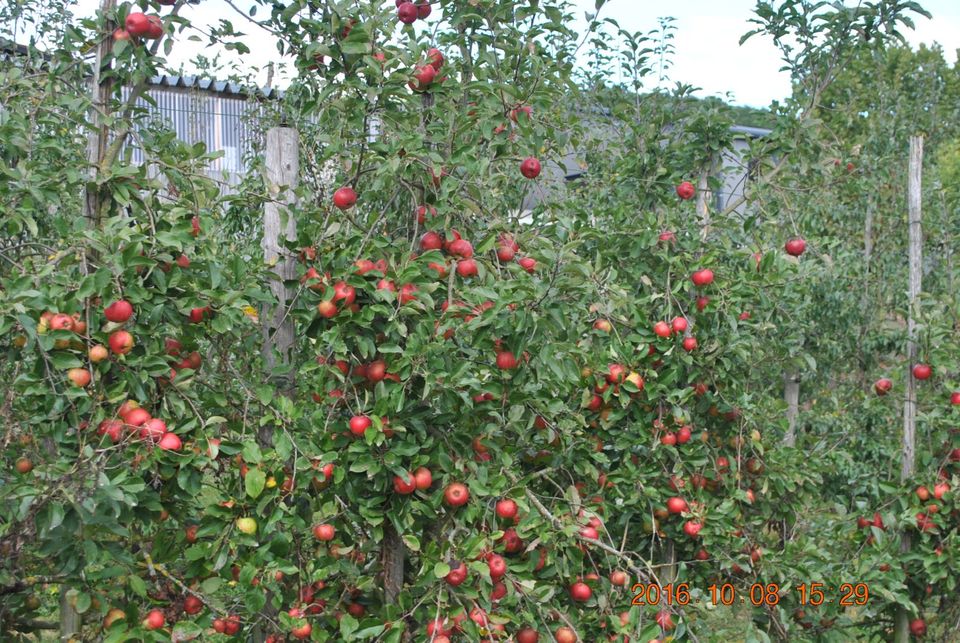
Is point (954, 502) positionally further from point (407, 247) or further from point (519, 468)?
point (407, 247)

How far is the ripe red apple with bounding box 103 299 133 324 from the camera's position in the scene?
7.53 feet

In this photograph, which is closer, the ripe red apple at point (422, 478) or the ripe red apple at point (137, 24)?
the ripe red apple at point (137, 24)

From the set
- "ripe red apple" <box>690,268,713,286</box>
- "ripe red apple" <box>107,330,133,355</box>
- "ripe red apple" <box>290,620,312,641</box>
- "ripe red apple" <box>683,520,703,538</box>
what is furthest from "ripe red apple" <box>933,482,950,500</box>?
"ripe red apple" <box>107,330,133,355</box>

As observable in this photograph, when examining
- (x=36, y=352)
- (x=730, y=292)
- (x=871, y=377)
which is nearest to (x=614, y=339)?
(x=730, y=292)

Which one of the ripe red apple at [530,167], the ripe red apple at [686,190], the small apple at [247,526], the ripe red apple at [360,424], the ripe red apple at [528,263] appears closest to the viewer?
the small apple at [247,526]

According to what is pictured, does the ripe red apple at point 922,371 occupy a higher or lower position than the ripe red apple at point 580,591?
higher

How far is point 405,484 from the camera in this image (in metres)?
2.59

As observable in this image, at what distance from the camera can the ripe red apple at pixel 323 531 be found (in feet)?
8.51

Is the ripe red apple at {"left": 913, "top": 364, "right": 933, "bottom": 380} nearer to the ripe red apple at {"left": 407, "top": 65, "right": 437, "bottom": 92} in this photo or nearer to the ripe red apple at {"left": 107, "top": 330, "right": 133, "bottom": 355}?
the ripe red apple at {"left": 407, "top": 65, "right": 437, "bottom": 92}

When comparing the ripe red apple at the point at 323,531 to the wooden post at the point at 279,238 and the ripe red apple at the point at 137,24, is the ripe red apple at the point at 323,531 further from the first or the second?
the ripe red apple at the point at 137,24

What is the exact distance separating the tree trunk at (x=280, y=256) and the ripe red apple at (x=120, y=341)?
0.42 m

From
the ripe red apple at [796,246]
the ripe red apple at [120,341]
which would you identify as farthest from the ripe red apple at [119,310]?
the ripe red apple at [796,246]

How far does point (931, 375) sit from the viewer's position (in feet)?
12.5

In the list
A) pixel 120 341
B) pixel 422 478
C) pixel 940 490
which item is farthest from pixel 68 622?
pixel 940 490
